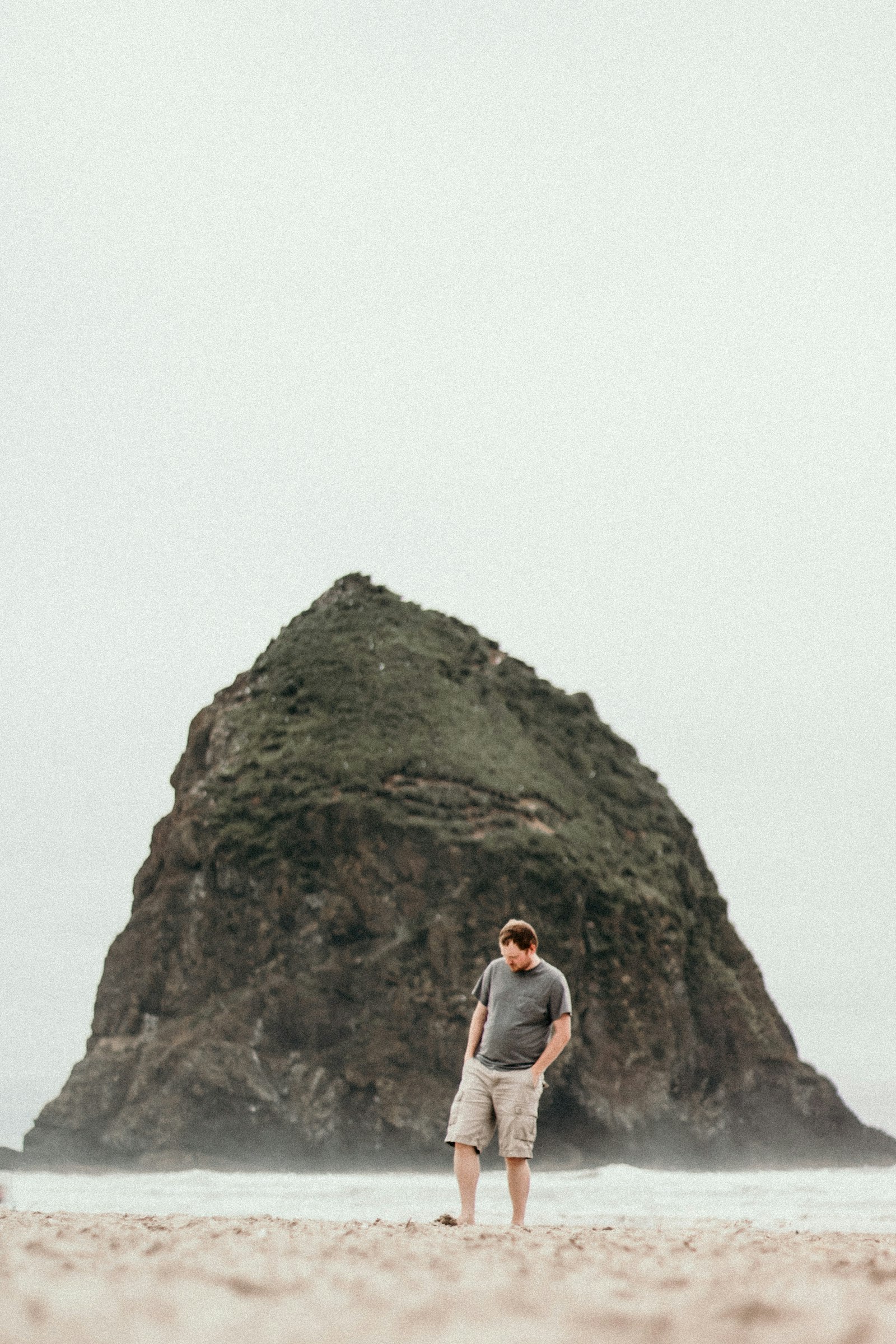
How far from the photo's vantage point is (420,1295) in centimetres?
231

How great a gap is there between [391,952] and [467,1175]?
2868 centimetres

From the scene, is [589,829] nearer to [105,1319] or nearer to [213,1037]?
[213,1037]

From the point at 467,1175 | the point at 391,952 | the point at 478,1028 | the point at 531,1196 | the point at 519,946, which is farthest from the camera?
the point at 391,952

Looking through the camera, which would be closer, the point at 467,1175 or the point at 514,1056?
the point at 467,1175

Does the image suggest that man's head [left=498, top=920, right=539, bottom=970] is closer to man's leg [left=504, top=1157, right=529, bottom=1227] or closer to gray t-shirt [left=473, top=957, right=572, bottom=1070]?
gray t-shirt [left=473, top=957, right=572, bottom=1070]

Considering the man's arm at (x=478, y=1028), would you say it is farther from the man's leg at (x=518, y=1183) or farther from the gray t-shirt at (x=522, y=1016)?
the man's leg at (x=518, y=1183)

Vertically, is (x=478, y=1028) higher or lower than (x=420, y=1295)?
higher

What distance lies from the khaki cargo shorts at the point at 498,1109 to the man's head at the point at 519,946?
64 cm

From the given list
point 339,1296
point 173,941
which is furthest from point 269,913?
point 339,1296

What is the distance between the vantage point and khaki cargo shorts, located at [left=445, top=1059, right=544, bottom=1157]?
7.13 metres

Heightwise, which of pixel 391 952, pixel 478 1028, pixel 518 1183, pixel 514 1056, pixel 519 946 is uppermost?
pixel 391 952

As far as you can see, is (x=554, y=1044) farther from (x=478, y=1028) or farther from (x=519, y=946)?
(x=519, y=946)

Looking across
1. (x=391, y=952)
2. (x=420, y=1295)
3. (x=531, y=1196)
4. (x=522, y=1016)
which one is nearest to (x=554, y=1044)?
(x=522, y=1016)

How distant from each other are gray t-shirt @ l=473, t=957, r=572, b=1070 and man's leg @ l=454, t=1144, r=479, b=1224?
52 centimetres
